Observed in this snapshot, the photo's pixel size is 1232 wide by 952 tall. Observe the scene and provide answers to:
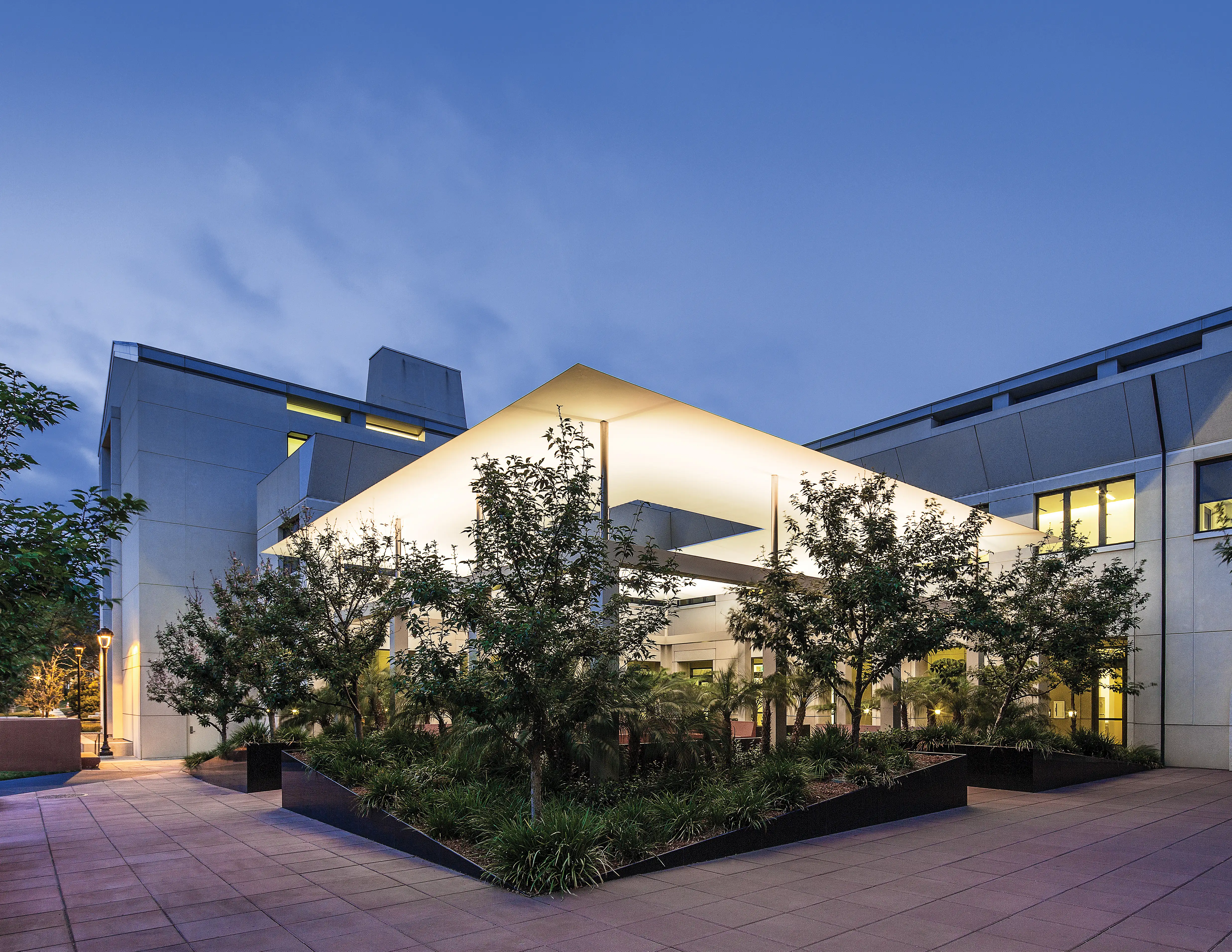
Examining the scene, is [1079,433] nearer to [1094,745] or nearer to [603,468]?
[1094,745]

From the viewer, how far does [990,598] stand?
44.9 ft

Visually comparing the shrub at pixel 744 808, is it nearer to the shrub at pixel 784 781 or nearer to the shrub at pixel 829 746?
the shrub at pixel 784 781

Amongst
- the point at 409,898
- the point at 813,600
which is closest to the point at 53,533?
the point at 409,898

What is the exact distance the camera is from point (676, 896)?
729 cm

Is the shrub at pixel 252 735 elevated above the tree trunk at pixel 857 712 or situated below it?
below

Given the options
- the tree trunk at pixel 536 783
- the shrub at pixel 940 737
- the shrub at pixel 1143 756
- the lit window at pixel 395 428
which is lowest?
the shrub at pixel 1143 756

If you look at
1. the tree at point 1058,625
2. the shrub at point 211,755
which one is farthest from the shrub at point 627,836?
the shrub at point 211,755

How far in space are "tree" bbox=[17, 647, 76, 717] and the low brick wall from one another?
37.7 feet

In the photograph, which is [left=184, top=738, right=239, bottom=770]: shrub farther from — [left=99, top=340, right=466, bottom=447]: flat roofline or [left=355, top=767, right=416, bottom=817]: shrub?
[left=99, top=340, right=466, bottom=447]: flat roofline

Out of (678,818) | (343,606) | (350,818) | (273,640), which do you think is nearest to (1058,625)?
(678,818)

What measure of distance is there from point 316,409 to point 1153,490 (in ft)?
86.8

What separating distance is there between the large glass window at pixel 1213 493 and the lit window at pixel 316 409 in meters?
26.6

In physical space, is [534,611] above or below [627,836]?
above

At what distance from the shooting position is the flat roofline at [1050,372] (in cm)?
2062
